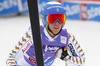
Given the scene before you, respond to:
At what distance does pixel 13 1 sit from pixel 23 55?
260 inches

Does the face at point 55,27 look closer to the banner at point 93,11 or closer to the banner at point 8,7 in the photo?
the banner at point 93,11

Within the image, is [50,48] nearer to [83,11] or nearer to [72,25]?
→ [72,25]

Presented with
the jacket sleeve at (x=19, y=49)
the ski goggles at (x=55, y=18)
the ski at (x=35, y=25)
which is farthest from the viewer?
the jacket sleeve at (x=19, y=49)

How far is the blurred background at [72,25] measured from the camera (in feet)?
13.2

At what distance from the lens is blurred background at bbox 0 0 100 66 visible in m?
4.04

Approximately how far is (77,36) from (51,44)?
3226 mm

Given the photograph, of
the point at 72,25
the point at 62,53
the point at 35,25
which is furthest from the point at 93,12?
the point at 35,25

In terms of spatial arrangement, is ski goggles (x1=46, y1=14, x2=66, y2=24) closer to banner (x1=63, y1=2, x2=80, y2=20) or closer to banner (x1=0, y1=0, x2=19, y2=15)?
banner (x1=63, y1=2, x2=80, y2=20)

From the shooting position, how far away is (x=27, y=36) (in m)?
1.70

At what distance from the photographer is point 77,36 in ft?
16.3

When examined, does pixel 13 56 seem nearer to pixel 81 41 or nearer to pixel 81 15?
pixel 81 41

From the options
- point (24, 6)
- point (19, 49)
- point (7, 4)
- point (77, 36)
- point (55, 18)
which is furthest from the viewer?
point (24, 6)

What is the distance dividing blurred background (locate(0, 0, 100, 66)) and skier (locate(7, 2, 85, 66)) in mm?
1501

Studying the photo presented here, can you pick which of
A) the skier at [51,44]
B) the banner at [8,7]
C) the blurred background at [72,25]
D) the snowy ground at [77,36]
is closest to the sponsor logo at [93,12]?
the blurred background at [72,25]
